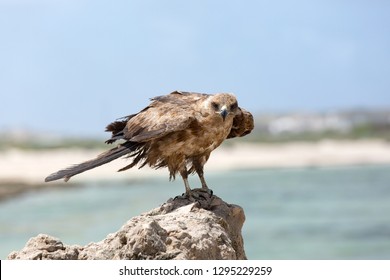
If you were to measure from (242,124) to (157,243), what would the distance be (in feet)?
6.89

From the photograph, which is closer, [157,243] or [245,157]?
[157,243]

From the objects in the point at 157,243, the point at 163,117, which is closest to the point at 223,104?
the point at 163,117

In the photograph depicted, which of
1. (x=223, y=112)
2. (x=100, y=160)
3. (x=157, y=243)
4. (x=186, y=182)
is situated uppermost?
(x=223, y=112)

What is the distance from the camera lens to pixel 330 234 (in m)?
26.8

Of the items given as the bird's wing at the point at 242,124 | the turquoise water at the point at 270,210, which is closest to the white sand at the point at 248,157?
the turquoise water at the point at 270,210

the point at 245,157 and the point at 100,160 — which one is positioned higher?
the point at 245,157

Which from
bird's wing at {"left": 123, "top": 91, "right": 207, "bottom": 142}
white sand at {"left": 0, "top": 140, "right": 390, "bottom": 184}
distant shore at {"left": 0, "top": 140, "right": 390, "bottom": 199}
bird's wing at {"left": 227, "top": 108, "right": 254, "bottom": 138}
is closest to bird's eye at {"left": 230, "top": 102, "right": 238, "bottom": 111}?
bird's wing at {"left": 123, "top": 91, "right": 207, "bottom": 142}

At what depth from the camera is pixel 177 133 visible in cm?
726

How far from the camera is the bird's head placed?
279 inches

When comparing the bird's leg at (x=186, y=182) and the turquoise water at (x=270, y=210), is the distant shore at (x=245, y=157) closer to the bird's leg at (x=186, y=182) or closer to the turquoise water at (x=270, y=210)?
the turquoise water at (x=270, y=210)

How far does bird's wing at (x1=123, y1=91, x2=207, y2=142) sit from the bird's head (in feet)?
0.68

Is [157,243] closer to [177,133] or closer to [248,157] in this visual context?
[177,133]

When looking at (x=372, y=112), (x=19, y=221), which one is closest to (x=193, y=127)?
(x=19, y=221)
